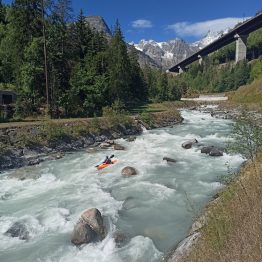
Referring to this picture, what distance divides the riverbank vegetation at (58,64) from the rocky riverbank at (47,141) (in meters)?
6.41

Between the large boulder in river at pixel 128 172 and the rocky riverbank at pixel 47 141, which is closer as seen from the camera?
the large boulder in river at pixel 128 172

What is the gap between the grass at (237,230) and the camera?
4578mm

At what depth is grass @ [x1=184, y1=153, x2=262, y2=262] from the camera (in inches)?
180

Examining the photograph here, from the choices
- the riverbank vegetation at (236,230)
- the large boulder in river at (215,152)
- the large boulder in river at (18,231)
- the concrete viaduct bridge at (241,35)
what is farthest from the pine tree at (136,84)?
the riverbank vegetation at (236,230)

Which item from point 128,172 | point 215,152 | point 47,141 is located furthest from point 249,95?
point 128,172

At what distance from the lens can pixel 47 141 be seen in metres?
25.1

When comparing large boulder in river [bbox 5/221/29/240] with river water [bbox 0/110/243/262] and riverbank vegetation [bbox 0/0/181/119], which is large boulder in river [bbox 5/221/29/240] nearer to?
river water [bbox 0/110/243/262]

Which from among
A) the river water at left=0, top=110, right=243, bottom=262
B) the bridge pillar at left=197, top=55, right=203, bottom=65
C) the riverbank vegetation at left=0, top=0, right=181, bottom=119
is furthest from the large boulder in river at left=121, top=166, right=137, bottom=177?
the bridge pillar at left=197, top=55, right=203, bottom=65

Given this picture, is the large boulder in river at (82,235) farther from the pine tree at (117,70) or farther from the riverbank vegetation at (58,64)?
the pine tree at (117,70)

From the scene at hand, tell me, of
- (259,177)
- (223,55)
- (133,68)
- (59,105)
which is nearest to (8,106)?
(59,105)

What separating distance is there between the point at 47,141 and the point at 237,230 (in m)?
21.5

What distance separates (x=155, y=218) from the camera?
12641 mm

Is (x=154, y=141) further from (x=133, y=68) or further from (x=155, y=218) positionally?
(x=133, y=68)

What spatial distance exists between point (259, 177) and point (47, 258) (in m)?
6.98
